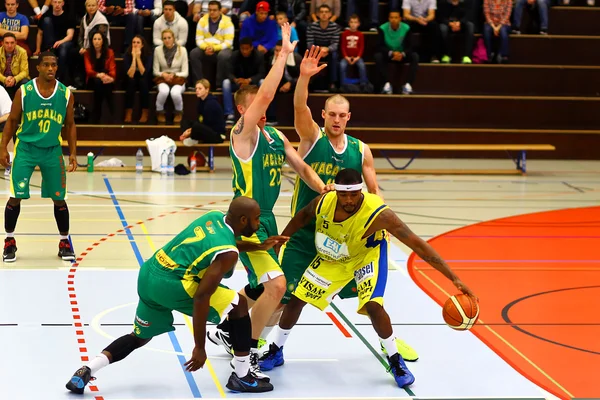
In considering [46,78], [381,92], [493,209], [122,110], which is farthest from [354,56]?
[46,78]

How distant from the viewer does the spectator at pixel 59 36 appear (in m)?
18.3

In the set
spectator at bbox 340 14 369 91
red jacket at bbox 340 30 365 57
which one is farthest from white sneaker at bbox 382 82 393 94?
red jacket at bbox 340 30 365 57

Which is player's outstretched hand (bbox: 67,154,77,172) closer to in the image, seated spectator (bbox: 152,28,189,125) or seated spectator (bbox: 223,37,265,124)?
seated spectator (bbox: 152,28,189,125)

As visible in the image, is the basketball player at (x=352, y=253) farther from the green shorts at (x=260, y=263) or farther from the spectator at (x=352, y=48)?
the spectator at (x=352, y=48)

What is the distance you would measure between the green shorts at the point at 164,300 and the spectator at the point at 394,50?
45.8 feet

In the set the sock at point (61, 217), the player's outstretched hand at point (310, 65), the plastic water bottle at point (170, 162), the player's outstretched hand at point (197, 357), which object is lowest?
the plastic water bottle at point (170, 162)

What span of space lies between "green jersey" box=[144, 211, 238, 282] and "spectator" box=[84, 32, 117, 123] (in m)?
12.7

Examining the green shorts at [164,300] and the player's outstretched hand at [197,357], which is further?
the green shorts at [164,300]

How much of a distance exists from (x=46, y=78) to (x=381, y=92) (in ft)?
36.8

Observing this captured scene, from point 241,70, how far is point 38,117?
9.28 metres

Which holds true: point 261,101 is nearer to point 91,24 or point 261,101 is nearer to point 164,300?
point 164,300

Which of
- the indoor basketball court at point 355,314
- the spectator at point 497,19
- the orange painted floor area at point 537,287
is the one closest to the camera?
the indoor basketball court at point 355,314

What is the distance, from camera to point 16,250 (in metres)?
9.77

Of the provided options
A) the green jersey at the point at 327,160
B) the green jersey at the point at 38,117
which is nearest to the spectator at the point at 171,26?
the green jersey at the point at 38,117
